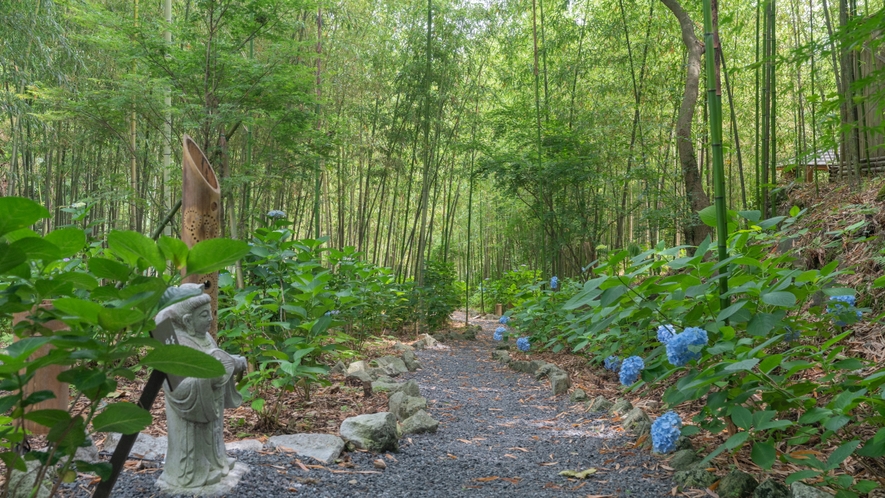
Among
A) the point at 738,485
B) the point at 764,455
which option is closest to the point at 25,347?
the point at 764,455

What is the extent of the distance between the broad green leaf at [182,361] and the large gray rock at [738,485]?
4.89 ft

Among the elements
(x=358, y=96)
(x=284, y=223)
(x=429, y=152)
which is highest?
(x=358, y=96)

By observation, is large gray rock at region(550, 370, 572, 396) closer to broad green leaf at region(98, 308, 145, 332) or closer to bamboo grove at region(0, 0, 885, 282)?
bamboo grove at region(0, 0, 885, 282)

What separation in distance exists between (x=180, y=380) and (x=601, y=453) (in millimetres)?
1532

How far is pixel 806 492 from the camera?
1.28m

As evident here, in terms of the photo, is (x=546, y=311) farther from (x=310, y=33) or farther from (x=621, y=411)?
(x=310, y=33)

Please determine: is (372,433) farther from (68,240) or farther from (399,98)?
(399,98)

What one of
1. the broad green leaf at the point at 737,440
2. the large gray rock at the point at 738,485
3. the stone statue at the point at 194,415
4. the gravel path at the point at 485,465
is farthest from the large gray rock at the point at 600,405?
the stone statue at the point at 194,415

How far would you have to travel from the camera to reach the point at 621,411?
8.50 ft

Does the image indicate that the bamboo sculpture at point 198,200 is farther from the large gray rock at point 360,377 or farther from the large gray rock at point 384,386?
the large gray rock at point 360,377

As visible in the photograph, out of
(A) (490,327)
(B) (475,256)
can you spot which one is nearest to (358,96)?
(A) (490,327)

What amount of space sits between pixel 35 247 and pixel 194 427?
1.22 metres

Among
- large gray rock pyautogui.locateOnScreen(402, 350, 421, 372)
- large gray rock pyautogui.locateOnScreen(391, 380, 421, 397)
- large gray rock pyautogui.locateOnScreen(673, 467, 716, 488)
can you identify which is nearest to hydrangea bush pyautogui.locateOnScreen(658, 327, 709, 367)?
large gray rock pyautogui.locateOnScreen(673, 467, 716, 488)

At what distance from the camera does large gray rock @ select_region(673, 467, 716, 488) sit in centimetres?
156
